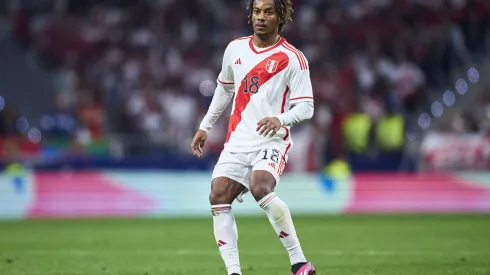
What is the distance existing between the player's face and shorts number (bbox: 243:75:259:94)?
372mm

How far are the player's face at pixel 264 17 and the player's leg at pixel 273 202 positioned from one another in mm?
1001

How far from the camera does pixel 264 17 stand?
777 centimetres

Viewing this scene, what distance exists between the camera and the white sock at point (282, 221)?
7586mm

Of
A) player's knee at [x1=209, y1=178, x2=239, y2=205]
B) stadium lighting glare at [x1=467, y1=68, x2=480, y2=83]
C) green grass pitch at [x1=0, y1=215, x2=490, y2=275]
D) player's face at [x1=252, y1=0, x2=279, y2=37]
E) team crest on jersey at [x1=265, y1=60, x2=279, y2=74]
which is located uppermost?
stadium lighting glare at [x1=467, y1=68, x2=480, y2=83]

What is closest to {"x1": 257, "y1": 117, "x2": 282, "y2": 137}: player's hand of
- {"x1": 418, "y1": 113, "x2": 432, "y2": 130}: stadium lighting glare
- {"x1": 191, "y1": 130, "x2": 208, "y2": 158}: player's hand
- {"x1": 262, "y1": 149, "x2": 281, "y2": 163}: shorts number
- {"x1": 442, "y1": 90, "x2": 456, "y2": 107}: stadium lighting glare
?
{"x1": 262, "y1": 149, "x2": 281, "y2": 163}: shorts number

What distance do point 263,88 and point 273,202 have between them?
94cm

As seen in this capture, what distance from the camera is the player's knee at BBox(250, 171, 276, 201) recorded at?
7.54 meters

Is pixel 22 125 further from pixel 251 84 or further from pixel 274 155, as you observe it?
pixel 274 155

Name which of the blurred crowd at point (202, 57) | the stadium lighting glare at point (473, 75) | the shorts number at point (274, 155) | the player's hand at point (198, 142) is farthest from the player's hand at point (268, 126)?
the stadium lighting glare at point (473, 75)

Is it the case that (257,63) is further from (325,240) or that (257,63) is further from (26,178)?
(26,178)

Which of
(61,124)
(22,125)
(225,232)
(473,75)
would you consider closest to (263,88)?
(225,232)

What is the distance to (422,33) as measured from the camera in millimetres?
21891

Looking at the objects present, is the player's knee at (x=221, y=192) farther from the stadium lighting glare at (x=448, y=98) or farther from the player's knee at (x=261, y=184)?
the stadium lighting glare at (x=448, y=98)

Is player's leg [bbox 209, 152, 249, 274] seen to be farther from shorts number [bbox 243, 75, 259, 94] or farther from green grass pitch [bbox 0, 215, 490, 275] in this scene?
green grass pitch [bbox 0, 215, 490, 275]
